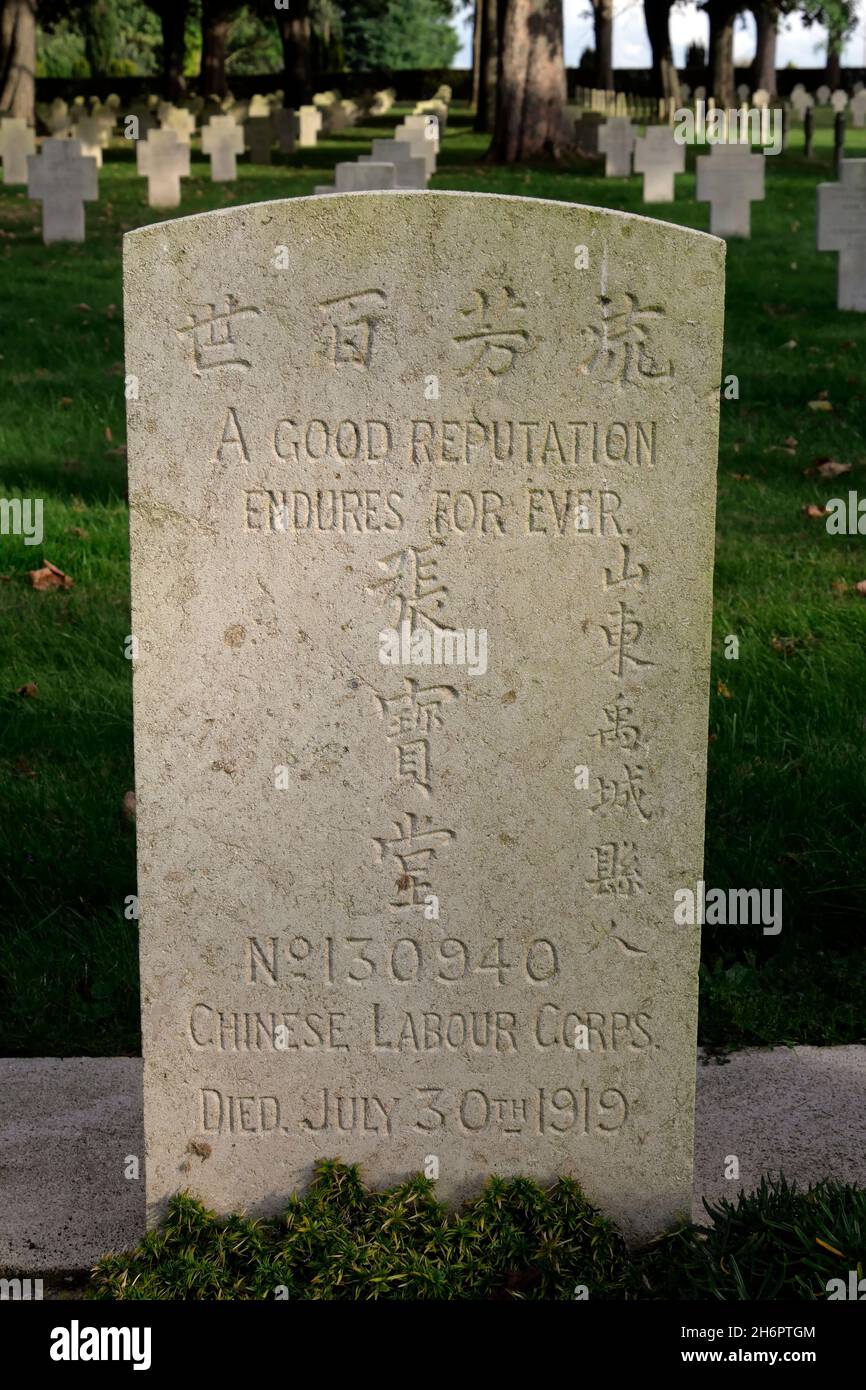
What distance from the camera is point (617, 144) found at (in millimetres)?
20953

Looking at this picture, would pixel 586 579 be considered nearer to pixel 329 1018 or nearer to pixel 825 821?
pixel 329 1018

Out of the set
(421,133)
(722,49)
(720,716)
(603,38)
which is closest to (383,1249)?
(720,716)

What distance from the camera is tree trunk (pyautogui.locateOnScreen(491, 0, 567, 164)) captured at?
21.3 meters

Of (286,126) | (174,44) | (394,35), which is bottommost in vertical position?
(286,126)

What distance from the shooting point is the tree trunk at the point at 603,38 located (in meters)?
38.8

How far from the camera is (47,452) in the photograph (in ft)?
26.7

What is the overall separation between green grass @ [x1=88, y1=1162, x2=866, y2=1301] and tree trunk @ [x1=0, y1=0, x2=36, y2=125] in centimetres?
2732

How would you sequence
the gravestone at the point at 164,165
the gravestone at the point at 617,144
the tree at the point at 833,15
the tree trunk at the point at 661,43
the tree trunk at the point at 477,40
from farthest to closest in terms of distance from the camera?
the tree trunk at the point at 477,40
the tree trunk at the point at 661,43
the tree at the point at 833,15
the gravestone at the point at 617,144
the gravestone at the point at 164,165

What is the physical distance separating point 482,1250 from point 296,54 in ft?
126

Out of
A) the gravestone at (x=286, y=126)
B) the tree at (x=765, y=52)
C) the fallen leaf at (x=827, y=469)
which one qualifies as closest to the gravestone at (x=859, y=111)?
the tree at (x=765, y=52)

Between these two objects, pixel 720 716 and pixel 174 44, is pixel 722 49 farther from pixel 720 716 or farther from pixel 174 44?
pixel 720 716

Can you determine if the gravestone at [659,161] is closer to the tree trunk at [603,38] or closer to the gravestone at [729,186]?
the gravestone at [729,186]

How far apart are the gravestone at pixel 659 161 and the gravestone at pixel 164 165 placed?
527 cm

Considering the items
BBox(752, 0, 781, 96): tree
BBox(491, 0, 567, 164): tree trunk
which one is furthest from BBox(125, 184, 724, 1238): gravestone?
BBox(752, 0, 781, 96): tree
